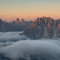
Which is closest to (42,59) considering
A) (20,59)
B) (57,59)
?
(57,59)

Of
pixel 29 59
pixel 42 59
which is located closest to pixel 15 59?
pixel 29 59

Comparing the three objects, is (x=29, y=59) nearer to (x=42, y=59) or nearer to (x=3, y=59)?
(x=42, y=59)

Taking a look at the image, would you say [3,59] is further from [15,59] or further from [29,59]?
[29,59]

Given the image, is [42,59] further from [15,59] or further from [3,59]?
[3,59]

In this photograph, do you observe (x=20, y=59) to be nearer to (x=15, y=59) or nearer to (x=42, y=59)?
(x=15, y=59)

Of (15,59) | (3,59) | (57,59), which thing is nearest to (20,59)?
(15,59)

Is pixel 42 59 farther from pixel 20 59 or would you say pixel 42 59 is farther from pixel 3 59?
pixel 3 59

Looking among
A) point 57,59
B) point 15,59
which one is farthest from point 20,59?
point 57,59
